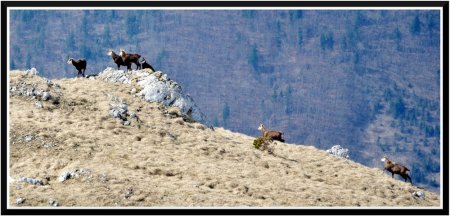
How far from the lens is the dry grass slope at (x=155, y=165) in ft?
120

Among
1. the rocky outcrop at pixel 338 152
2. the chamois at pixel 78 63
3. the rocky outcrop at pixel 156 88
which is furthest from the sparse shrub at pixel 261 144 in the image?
the chamois at pixel 78 63

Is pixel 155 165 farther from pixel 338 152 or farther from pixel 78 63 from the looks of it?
pixel 338 152

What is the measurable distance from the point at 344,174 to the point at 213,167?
26.7 feet

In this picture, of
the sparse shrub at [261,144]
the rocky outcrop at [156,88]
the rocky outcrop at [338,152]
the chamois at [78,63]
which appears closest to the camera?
the sparse shrub at [261,144]

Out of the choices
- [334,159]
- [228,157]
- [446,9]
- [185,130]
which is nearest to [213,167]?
[228,157]

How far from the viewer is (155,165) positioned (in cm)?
4091

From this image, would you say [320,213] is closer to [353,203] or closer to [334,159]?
[353,203]

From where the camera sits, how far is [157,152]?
42969 mm

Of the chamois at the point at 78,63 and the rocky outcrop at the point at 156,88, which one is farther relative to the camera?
the chamois at the point at 78,63

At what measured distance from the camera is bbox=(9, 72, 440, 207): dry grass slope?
3653 cm

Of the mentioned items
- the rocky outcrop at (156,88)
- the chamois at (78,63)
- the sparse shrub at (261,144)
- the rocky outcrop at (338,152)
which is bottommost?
the rocky outcrop at (338,152)

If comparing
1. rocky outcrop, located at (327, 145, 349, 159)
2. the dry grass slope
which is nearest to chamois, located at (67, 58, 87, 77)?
the dry grass slope

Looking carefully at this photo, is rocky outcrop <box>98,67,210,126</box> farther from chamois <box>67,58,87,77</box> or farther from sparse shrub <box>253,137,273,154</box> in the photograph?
sparse shrub <box>253,137,273,154</box>

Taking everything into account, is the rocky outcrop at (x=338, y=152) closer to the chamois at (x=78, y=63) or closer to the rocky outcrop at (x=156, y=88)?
the rocky outcrop at (x=156, y=88)
